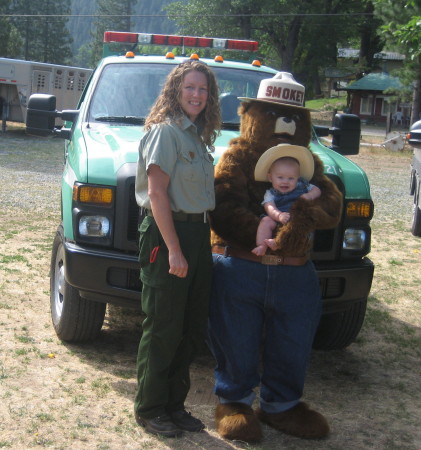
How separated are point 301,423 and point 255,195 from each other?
3.87 feet

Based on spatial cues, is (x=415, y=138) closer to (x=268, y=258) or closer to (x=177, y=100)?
(x=268, y=258)

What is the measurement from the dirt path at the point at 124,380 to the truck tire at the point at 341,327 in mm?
114

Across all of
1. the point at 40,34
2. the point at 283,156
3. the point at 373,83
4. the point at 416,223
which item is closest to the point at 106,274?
the point at 283,156

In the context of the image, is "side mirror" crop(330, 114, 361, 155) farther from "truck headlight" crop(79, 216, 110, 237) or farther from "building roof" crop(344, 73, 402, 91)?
"building roof" crop(344, 73, 402, 91)

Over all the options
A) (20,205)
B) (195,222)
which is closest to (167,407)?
(195,222)

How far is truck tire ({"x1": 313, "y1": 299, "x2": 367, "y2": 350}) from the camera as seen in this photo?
17.4ft

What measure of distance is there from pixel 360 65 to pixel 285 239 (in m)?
60.1

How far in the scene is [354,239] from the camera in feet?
16.0

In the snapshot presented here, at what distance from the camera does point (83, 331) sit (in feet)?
16.7

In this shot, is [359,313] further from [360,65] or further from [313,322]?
[360,65]

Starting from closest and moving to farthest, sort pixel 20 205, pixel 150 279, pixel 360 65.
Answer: pixel 150 279 < pixel 20 205 < pixel 360 65

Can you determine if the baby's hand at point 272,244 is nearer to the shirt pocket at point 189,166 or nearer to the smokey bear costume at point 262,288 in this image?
the smokey bear costume at point 262,288

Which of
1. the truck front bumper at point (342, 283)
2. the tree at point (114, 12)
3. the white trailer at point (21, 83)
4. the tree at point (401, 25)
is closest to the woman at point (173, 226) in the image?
the truck front bumper at point (342, 283)

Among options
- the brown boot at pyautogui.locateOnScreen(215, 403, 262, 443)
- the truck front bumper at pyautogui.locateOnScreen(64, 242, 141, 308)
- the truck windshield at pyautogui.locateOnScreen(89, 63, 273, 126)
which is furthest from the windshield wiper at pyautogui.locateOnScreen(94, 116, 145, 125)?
the brown boot at pyautogui.locateOnScreen(215, 403, 262, 443)
